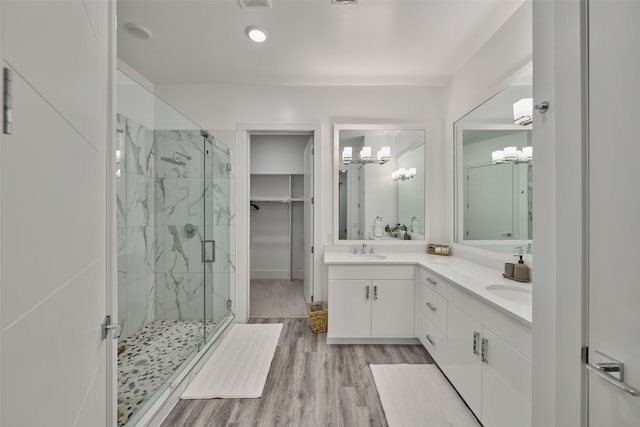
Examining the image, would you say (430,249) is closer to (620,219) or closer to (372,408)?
(372,408)

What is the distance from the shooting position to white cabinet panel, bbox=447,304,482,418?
59.8 inches

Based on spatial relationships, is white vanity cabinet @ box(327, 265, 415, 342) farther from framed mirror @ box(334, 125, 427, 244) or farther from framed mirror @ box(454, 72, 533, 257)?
framed mirror @ box(454, 72, 533, 257)

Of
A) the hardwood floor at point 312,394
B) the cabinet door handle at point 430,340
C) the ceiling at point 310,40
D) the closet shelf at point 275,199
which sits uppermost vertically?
the ceiling at point 310,40

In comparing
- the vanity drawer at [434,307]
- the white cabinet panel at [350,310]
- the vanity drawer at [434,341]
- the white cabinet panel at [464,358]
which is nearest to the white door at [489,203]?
the vanity drawer at [434,307]

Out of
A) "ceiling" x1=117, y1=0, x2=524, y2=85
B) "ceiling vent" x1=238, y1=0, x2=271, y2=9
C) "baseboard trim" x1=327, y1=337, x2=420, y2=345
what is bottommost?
"baseboard trim" x1=327, y1=337, x2=420, y2=345

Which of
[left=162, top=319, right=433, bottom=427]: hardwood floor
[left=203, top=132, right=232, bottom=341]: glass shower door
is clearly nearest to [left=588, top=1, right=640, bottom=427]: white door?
[left=162, top=319, right=433, bottom=427]: hardwood floor

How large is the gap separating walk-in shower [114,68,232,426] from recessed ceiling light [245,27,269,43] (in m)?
1.05

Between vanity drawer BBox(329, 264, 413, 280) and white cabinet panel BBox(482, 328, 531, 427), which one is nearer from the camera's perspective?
white cabinet panel BBox(482, 328, 531, 427)

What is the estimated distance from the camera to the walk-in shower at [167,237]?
207 centimetres

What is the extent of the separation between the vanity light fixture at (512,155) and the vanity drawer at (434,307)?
3.78ft

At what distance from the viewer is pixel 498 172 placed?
207 cm

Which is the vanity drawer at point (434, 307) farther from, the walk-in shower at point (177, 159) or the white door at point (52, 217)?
the walk-in shower at point (177, 159)

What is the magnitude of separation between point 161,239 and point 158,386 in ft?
4.02

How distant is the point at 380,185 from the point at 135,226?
246 cm
